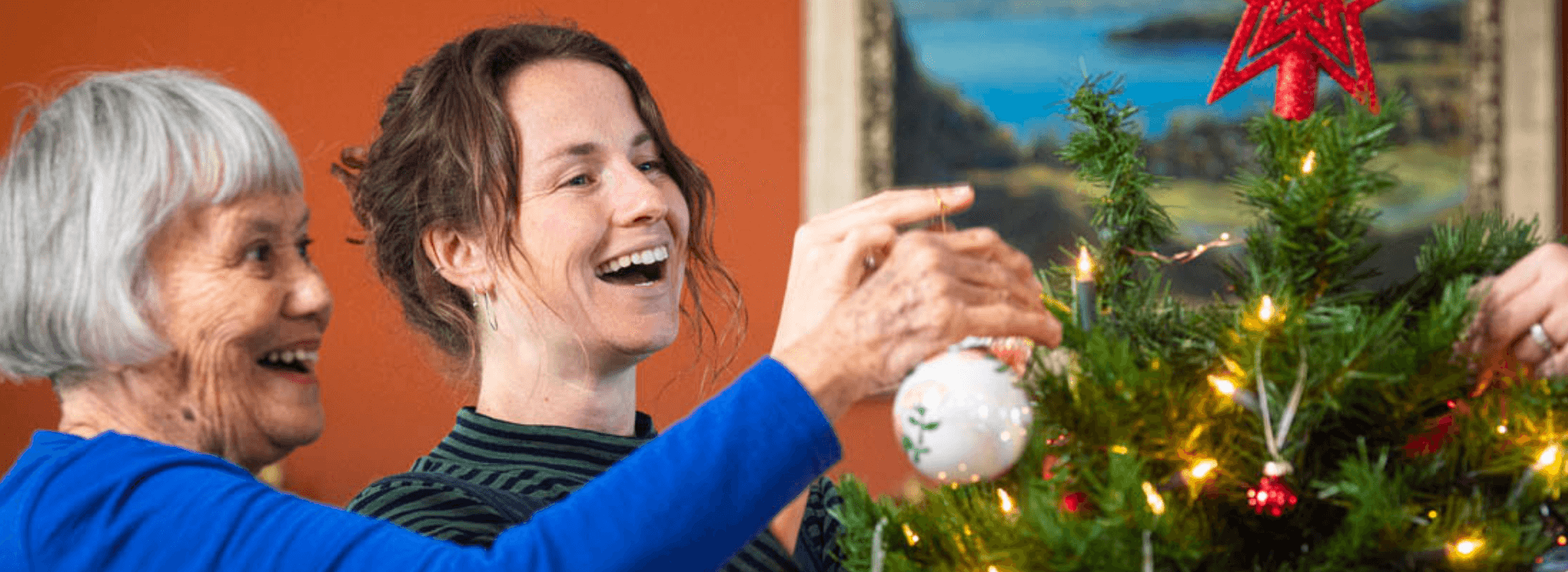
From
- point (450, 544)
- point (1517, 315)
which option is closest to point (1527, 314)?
point (1517, 315)

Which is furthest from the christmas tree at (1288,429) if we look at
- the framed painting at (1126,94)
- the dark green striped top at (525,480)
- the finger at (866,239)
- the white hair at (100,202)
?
the framed painting at (1126,94)

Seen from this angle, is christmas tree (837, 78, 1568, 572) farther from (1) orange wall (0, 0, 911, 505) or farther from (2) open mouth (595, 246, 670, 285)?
(1) orange wall (0, 0, 911, 505)

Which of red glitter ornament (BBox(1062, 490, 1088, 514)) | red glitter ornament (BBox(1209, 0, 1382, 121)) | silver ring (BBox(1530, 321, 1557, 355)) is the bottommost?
red glitter ornament (BBox(1062, 490, 1088, 514))

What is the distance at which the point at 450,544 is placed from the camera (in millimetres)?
733

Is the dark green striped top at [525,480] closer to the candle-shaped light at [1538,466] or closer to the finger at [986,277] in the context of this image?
the finger at [986,277]

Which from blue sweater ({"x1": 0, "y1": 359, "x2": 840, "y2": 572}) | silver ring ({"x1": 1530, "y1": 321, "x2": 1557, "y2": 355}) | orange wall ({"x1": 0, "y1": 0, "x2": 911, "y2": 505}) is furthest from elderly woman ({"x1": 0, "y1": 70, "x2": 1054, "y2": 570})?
orange wall ({"x1": 0, "y1": 0, "x2": 911, "y2": 505})

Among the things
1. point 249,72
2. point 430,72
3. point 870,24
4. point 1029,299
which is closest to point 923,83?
point 870,24

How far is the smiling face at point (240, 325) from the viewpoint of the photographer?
80cm

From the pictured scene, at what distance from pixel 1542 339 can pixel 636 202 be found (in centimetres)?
58

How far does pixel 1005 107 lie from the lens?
275 centimetres

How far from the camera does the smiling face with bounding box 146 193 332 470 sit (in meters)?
0.80

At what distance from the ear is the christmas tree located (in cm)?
46

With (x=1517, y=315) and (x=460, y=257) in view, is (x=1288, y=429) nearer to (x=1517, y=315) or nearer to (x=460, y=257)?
(x=1517, y=315)

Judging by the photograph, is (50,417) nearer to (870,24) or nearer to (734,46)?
(734,46)
